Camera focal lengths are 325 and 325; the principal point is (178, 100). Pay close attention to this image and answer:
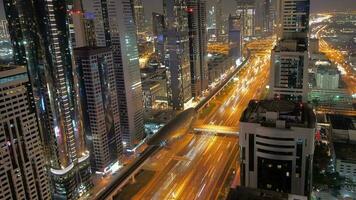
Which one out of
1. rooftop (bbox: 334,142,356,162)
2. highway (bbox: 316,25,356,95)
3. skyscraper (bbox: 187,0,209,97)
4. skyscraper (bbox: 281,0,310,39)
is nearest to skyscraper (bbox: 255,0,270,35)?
highway (bbox: 316,25,356,95)

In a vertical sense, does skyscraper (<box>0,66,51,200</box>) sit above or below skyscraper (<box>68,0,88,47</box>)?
below

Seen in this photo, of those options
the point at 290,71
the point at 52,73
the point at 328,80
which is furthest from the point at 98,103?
the point at 328,80

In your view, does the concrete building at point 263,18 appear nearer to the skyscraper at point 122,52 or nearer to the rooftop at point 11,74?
the skyscraper at point 122,52

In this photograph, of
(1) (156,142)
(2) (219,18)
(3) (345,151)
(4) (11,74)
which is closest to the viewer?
(4) (11,74)

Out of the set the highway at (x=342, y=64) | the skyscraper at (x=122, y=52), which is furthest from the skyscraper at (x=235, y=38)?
the skyscraper at (x=122, y=52)

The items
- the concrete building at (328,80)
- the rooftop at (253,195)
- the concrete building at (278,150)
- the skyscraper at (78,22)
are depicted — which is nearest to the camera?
the rooftop at (253,195)

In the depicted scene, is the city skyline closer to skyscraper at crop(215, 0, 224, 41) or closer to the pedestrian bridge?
the pedestrian bridge

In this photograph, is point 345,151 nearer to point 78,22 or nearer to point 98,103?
point 98,103
